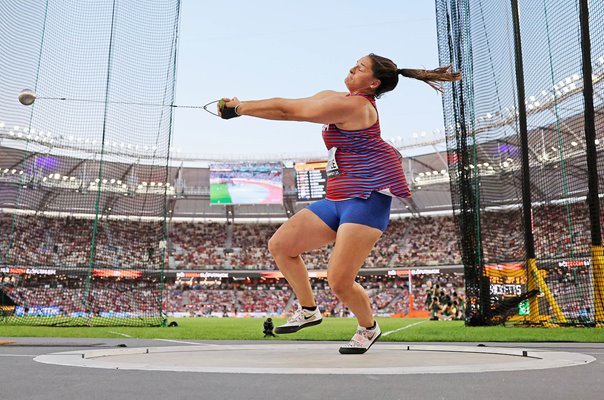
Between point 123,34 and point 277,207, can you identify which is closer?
point 123,34

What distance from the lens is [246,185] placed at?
35438 mm

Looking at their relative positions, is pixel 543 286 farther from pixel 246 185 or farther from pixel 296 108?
pixel 246 185

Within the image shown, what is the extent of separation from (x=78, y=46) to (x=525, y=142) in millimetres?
9683

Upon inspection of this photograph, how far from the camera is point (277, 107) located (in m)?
3.22

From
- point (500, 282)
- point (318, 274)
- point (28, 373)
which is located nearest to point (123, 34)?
point (500, 282)

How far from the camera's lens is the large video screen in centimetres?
3516

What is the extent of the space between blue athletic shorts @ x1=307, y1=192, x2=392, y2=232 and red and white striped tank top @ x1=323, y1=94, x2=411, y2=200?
0.05 m

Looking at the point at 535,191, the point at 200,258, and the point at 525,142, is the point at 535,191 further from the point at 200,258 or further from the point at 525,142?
the point at 200,258

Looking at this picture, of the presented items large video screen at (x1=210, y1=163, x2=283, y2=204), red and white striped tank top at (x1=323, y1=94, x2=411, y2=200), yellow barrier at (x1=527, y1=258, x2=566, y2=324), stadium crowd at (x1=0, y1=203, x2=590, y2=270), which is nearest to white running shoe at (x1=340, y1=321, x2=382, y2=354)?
red and white striped tank top at (x1=323, y1=94, x2=411, y2=200)

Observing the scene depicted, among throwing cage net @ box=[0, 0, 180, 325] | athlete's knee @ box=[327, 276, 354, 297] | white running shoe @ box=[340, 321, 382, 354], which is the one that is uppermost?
throwing cage net @ box=[0, 0, 180, 325]

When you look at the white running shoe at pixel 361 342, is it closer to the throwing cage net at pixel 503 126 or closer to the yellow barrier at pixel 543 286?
the throwing cage net at pixel 503 126

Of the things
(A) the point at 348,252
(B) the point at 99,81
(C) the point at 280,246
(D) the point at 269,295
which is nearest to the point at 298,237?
(C) the point at 280,246

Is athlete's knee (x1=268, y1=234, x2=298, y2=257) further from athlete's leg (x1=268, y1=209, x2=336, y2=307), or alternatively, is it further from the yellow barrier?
the yellow barrier

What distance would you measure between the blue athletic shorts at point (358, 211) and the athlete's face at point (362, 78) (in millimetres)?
739
